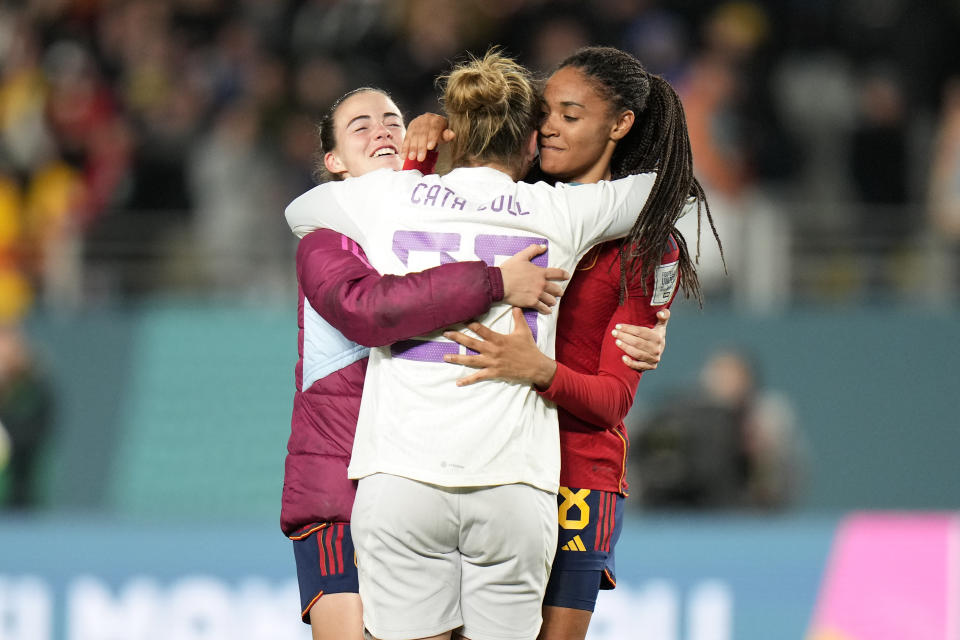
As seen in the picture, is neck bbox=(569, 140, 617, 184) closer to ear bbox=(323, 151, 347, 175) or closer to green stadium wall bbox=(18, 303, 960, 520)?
ear bbox=(323, 151, 347, 175)

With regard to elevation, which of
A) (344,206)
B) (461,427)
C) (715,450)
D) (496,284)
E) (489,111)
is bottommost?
(715,450)

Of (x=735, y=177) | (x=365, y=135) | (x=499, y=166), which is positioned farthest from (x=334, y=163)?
(x=735, y=177)

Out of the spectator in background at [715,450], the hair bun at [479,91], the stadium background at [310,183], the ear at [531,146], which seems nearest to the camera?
the hair bun at [479,91]

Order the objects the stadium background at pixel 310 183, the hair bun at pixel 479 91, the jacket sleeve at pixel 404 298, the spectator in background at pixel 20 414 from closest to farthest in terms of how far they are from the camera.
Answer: the jacket sleeve at pixel 404 298, the hair bun at pixel 479 91, the spectator in background at pixel 20 414, the stadium background at pixel 310 183

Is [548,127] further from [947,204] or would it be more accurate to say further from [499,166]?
[947,204]

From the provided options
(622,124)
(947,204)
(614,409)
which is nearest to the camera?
(614,409)

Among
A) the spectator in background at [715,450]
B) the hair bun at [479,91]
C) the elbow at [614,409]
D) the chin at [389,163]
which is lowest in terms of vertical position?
the spectator in background at [715,450]

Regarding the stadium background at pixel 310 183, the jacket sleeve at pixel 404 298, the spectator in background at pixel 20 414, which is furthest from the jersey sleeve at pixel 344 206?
the spectator in background at pixel 20 414

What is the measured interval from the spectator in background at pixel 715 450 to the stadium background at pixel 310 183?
76mm

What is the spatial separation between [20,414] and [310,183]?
2.41 metres

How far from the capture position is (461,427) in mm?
3201

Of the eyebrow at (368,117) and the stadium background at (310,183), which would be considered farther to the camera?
the stadium background at (310,183)

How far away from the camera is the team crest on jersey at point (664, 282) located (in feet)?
Result: 11.6

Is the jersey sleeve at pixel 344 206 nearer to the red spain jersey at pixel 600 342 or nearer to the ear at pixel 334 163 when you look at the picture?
the ear at pixel 334 163
